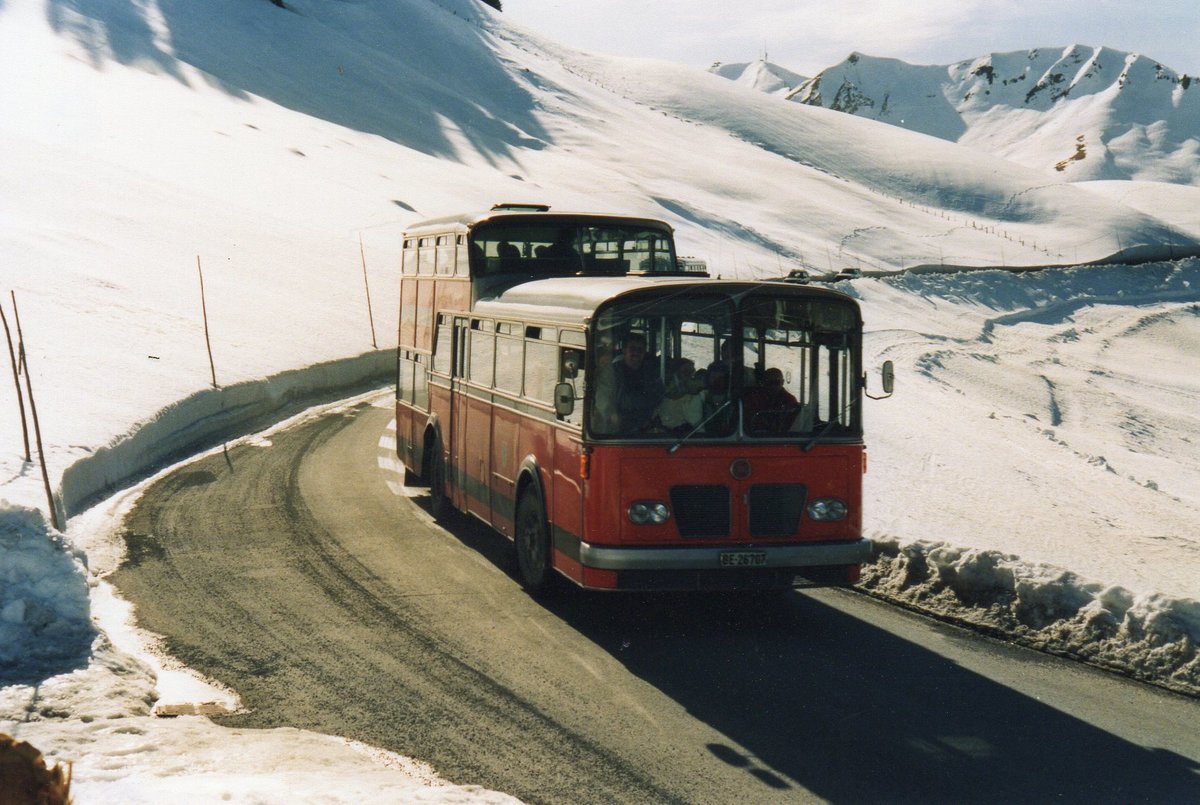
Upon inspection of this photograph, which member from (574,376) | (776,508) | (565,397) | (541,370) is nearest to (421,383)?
(541,370)

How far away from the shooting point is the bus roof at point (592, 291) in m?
10.6

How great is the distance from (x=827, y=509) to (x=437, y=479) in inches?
243

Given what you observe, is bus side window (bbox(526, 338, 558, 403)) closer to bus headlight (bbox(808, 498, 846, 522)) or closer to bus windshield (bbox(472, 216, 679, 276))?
bus headlight (bbox(808, 498, 846, 522))

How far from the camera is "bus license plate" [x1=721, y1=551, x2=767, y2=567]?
1045 centimetres

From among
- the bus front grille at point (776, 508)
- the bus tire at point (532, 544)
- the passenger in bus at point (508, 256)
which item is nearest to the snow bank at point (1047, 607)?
the bus front grille at point (776, 508)

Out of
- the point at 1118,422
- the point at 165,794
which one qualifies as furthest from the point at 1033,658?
the point at 1118,422

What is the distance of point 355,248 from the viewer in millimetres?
51094

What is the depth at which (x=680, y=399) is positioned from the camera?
34.8 feet

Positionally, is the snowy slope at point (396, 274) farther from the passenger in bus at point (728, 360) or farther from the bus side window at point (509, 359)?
the bus side window at point (509, 359)

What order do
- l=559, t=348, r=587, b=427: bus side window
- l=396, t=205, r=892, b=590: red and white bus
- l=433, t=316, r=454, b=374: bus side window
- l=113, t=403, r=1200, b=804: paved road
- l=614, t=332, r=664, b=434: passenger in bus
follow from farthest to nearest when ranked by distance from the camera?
l=433, t=316, r=454, b=374: bus side window → l=559, t=348, r=587, b=427: bus side window → l=614, t=332, r=664, b=434: passenger in bus → l=396, t=205, r=892, b=590: red and white bus → l=113, t=403, r=1200, b=804: paved road

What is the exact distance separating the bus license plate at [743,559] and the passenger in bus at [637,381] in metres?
1.30

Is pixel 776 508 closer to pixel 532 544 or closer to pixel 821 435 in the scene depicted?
pixel 821 435

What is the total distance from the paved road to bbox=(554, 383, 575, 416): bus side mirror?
6.09 ft

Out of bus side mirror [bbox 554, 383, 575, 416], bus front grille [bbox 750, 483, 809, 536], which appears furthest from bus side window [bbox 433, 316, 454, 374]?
bus front grille [bbox 750, 483, 809, 536]
